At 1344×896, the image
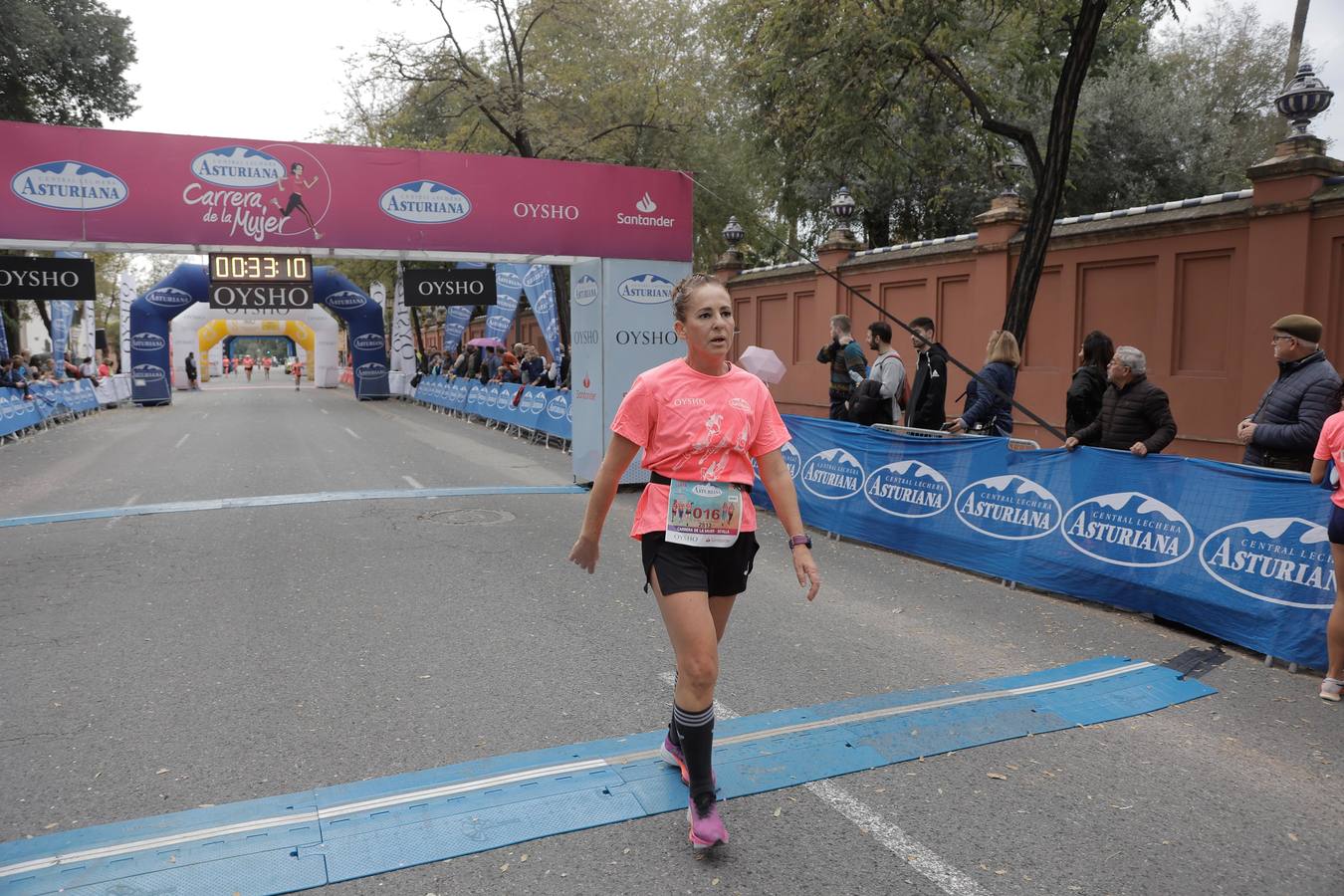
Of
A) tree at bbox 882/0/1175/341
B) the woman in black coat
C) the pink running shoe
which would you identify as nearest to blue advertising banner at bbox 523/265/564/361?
tree at bbox 882/0/1175/341

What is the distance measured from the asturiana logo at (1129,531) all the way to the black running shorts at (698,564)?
395cm

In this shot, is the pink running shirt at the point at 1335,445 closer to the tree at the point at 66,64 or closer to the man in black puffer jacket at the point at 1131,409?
the man in black puffer jacket at the point at 1131,409

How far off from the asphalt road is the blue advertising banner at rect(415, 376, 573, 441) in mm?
7414

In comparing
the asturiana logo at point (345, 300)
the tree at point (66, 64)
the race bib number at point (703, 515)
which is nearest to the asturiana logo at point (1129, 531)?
the race bib number at point (703, 515)

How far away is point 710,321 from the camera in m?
3.33

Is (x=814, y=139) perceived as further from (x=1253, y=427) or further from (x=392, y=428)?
(x=392, y=428)

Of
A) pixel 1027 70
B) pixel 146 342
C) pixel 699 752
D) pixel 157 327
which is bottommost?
pixel 699 752

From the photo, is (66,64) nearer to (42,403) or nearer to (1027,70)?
(42,403)

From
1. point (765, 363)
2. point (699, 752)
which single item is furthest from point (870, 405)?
point (699, 752)

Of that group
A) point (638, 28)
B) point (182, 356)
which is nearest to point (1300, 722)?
point (638, 28)

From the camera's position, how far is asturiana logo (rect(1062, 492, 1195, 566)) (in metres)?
6.04

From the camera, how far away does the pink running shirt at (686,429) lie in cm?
330

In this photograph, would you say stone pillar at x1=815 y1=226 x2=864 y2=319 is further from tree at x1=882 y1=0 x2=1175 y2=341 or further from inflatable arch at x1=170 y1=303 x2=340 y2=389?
inflatable arch at x1=170 y1=303 x2=340 y2=389

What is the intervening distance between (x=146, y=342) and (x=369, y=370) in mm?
7811
